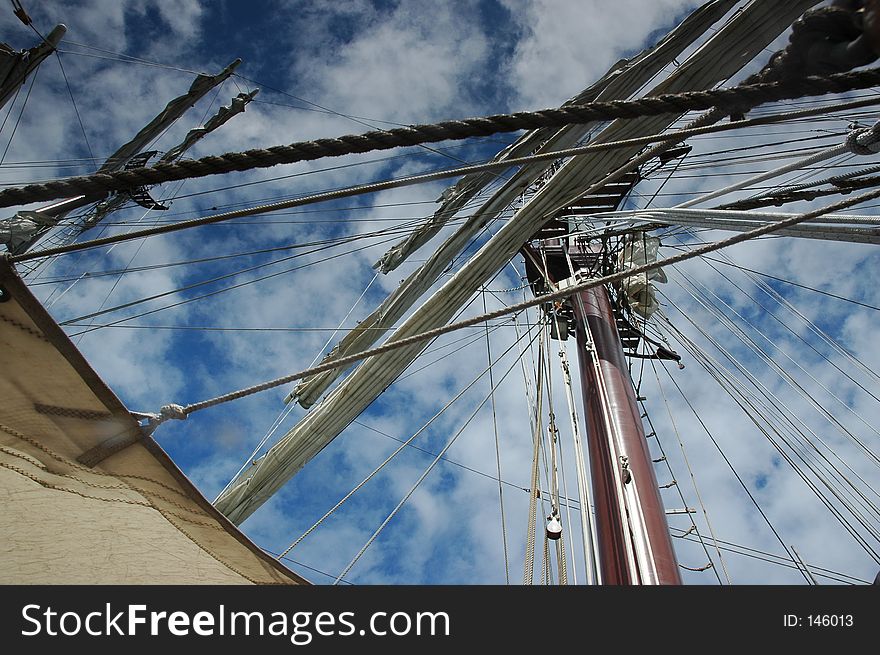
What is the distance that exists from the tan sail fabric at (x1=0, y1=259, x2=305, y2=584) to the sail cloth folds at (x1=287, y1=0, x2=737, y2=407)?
3998 millimetres

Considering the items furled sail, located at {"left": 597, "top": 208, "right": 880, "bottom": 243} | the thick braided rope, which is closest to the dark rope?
furled sail, located at {"left": 597, "top": 208, "right": 880, "bottom": 243}

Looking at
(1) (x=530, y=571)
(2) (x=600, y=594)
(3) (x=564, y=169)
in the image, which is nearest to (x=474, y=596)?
(2) (x=600, y=594)

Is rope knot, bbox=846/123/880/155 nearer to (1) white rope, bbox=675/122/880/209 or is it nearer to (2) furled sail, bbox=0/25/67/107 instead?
(1) white rope, bbox=675/122/880/209

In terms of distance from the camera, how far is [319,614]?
1.94m

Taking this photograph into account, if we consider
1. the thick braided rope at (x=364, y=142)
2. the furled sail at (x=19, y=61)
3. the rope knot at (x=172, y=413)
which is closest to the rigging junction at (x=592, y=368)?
the rope knot at (x=172, y=413)

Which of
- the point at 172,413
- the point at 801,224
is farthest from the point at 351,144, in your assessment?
the point at 801,224

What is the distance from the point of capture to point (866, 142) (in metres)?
2.97

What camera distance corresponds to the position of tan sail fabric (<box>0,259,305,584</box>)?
2039 millimetres

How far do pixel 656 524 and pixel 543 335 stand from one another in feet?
12.1

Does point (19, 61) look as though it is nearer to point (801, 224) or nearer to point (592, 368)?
point (592, 368)

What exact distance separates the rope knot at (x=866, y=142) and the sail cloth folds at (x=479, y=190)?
2.32 m

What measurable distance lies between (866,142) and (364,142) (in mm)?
2639

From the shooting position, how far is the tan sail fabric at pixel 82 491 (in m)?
2.04

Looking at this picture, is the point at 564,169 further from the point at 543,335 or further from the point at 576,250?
the point at 576,250
